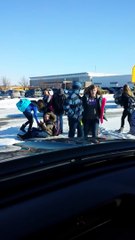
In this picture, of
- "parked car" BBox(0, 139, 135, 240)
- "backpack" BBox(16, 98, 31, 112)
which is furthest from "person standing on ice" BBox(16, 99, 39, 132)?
"parked car" BBox(0, 139, 135, 240)

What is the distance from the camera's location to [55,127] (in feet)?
38.7

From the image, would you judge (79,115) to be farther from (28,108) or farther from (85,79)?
(85,79)

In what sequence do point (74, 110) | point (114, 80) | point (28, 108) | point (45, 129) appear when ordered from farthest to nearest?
point (114, 80) → point (28, 108) → point (45, 129) → point (74, 110)

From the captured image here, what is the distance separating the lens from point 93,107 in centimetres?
967

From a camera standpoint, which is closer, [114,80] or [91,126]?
[91,126]

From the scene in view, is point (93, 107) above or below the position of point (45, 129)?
above

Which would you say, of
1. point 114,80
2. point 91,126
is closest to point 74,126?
point 91,126

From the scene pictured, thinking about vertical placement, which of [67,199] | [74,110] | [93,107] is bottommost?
[74,110]

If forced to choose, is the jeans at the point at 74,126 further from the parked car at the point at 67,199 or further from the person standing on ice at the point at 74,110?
the parked car at the point at 67,199

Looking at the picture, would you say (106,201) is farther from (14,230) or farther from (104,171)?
(14,230)

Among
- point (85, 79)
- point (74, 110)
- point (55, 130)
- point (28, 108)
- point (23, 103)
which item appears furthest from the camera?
point (85, 79)

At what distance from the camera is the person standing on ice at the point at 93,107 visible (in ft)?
31.7

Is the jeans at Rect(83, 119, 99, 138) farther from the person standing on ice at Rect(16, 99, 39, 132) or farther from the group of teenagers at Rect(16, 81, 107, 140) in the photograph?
the person standing on ice at Rect(16, 99, 39, 132)

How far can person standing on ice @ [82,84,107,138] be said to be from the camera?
9664 mm
